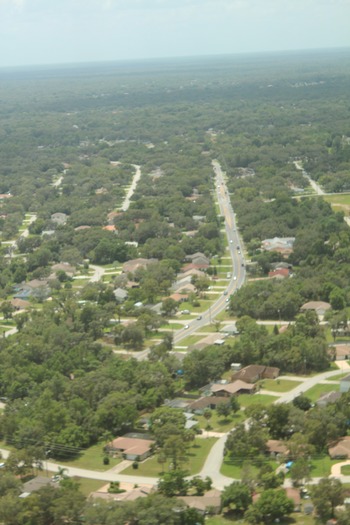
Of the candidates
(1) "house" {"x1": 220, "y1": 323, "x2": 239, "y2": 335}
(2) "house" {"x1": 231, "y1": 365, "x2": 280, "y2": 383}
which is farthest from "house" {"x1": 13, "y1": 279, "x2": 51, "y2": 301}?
(2) "house" {"x1": 231, "y1": 365, "x2": 280, "y2": 383}

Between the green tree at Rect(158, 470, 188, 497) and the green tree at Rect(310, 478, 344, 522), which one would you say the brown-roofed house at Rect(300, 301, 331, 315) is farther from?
the green tree at Rect(310, 478, 344, 522)

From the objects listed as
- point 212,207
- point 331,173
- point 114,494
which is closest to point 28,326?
point 114,494

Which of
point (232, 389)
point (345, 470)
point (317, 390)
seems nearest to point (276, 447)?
point (345, 470)

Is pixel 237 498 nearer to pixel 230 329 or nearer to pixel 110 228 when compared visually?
pixel 230 329

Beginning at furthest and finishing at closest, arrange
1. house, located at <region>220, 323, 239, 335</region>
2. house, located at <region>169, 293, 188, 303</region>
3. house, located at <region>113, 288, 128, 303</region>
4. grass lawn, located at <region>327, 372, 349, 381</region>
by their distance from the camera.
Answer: house, located at <region>169, 293, 188, 303</region> → house, located at <region>113, 288, 128, 303</region> → house, located at <region>220, 323, 239, 335</region> → grass lawn, located at <region>327, 372, 349, 381</region>

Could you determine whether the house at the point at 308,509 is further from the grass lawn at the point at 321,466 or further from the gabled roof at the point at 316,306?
the gabled roof at the point at 316,306

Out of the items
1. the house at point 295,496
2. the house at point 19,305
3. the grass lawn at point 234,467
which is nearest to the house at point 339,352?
the grass lawn at point 234,467
